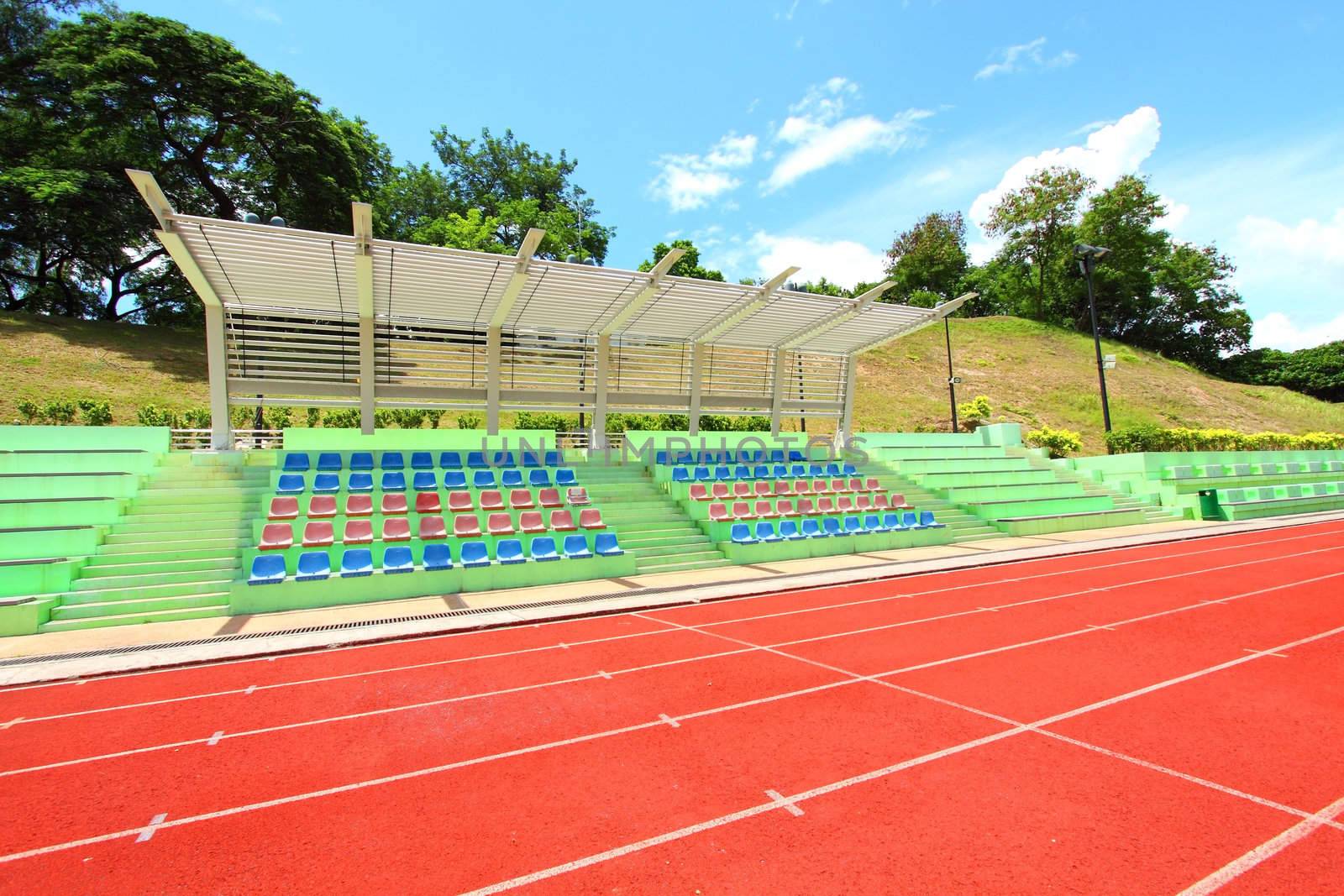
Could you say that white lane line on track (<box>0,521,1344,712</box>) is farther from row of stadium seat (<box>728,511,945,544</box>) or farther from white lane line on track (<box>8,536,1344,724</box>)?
row of stadium seat (<box>728,511,945,544</box>)

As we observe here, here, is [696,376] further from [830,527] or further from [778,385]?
[830,527]

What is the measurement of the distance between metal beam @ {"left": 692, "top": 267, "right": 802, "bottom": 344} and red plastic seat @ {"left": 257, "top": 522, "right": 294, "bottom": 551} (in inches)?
479

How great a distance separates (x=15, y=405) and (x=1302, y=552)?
3932 cm

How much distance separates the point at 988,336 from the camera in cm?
5391

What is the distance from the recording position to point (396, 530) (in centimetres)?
1183

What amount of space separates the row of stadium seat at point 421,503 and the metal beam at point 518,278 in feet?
15.6

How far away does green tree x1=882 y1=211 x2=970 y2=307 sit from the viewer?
66500 millimetres

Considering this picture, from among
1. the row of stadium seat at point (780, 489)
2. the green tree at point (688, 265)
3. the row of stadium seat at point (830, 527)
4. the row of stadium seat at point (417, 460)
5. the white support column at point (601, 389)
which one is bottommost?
the row of stadium seat at point (830, 527)

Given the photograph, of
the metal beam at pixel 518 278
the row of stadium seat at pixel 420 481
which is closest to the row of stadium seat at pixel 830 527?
the row of stadium seat at pixel 420 481

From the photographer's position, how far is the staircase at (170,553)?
945 centimetres

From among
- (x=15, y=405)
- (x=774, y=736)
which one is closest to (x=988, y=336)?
(x=774, y=736)

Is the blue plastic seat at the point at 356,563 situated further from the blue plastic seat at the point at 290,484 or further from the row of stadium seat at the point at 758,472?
the row of stadium seat at the point at 758,472

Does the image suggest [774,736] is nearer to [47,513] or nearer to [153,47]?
[47,513]

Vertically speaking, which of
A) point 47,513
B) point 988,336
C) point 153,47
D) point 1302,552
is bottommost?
point 1302,552
